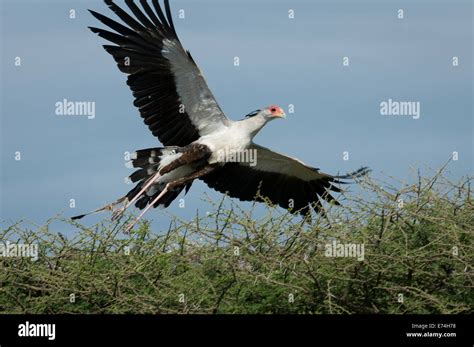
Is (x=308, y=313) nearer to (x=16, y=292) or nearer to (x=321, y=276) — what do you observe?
(x=321, y=276)

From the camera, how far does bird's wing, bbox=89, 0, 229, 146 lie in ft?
37.5

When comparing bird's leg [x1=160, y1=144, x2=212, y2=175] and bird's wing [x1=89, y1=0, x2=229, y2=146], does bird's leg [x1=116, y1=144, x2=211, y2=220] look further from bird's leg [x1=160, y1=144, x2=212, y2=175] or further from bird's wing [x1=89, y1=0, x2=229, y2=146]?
bird's wing [x1=89, y1=0, x2=229, y2=146]

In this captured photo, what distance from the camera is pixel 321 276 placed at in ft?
28.7

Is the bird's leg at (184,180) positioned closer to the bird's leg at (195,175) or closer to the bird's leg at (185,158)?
the bird's leg at (195,175)

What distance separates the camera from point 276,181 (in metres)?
12.9

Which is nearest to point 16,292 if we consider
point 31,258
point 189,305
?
point 31,258

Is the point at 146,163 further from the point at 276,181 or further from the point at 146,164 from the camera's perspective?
the point at 276,181

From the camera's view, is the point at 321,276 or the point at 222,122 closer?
the point at 321,276

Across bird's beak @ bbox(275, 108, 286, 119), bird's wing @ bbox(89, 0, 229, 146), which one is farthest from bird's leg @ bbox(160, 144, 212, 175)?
bird's beak @ bbox(275, 108, 286, 119)

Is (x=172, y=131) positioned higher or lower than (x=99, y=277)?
higher

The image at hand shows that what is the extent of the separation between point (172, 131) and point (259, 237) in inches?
137
